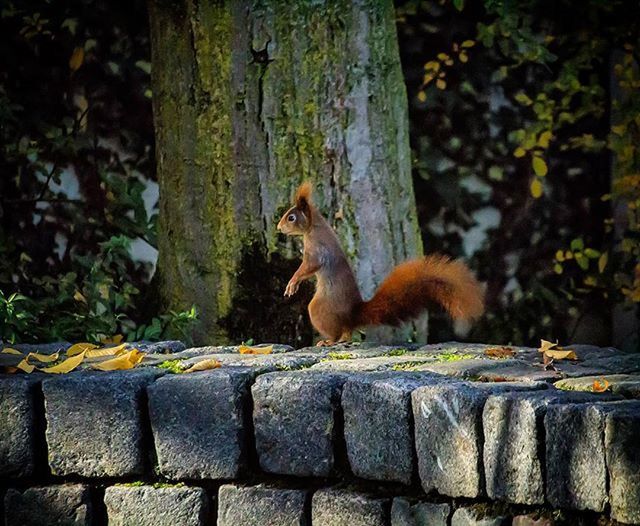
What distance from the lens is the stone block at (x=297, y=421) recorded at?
3.57 metres

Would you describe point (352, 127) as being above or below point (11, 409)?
above

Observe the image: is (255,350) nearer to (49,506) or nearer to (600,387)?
(49,506)

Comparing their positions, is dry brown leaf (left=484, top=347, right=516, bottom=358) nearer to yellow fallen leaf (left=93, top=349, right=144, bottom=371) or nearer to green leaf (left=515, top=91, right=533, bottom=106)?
yellow fallen leaf (left=93, top=349, right=144, bottom=371)

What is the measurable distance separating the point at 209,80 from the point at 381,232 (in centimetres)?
94

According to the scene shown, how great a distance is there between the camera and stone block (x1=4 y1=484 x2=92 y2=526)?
12.8 ft

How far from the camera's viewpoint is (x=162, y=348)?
14.8 feet

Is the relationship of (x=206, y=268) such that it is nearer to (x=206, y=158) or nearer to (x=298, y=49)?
(x=206, y=158)

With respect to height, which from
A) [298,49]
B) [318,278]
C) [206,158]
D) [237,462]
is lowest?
[237,462]

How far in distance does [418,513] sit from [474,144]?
4.69 meters

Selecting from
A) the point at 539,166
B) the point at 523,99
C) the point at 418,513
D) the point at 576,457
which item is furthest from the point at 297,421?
the point at 523,99

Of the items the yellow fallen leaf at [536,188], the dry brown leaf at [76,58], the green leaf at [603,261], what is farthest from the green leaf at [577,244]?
the dry brown leaf at [76,58]

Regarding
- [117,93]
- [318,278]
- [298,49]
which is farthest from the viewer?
[117,93]

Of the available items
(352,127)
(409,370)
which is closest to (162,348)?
A: (409,370)

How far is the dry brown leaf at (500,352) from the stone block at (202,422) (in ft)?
2.70
